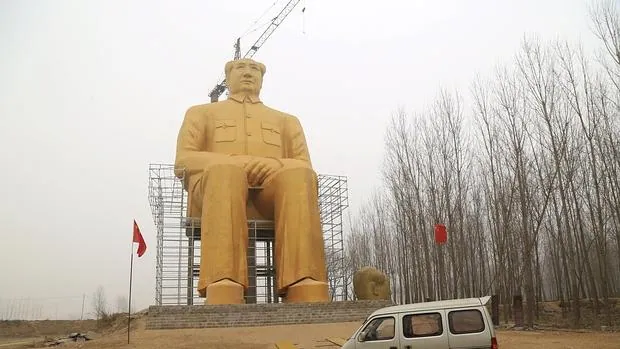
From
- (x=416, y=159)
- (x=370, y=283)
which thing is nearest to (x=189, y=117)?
(x=370, y=283)

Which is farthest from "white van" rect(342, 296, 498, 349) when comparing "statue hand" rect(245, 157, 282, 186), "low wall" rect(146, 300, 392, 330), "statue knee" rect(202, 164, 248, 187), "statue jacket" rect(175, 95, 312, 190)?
"statue jacket" rect(175, 95, 312, 190)

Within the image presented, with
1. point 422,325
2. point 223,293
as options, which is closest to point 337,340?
point 223,293

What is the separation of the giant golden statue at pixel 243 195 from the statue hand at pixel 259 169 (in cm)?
3

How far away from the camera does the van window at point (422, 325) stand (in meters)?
6.66

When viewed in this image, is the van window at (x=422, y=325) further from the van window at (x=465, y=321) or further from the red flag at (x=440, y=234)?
the red flag at (x=440, y=234)

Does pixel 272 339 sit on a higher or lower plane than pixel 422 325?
lower

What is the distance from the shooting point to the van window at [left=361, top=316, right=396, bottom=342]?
680 centimetres

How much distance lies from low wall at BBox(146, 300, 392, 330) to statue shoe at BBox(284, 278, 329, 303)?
346 mm

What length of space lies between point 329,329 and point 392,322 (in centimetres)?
577

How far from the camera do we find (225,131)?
16.3 meters

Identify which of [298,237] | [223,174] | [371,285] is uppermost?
[223,174]

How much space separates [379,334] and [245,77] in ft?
39.9

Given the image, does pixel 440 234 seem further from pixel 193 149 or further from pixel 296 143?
pixel 193 149

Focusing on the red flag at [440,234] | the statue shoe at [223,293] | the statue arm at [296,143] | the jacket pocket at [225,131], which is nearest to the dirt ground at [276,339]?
the statue shoe at [223,293]
